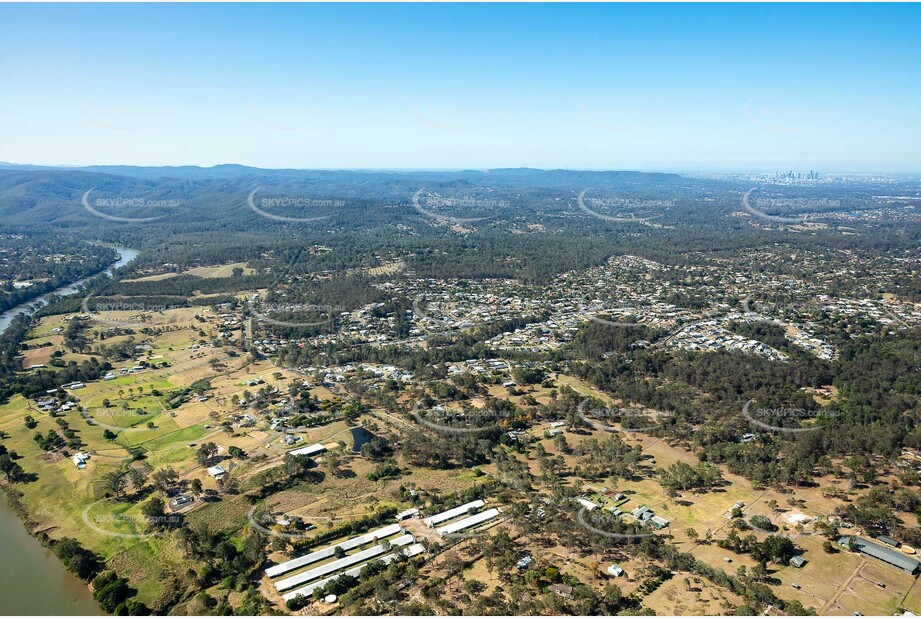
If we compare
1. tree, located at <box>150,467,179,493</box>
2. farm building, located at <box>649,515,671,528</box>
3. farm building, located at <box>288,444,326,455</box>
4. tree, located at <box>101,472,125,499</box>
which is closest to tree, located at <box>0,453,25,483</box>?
tree, located at <box>101,472,125,499</box>

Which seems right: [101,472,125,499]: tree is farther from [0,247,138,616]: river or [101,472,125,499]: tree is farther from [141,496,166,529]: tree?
[0,247,138,616]: river

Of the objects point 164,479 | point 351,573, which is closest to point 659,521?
point 351,573

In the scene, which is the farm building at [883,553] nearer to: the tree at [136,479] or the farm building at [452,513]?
the farm building at [452,513]

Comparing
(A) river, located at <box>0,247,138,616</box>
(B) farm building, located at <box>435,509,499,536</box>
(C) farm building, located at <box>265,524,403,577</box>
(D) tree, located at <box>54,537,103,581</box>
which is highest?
(B) farm building, located at <box>435,509,499,536</box>

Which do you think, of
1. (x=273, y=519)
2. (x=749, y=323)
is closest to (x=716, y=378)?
(x=749, y=323)

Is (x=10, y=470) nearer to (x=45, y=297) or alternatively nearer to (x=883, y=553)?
(x=883, y=553)

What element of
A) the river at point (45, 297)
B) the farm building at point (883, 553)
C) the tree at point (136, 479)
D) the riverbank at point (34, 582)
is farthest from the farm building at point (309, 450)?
the river at point (45, 297)

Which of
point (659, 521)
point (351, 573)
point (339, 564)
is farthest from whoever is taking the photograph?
point (659, 521)
